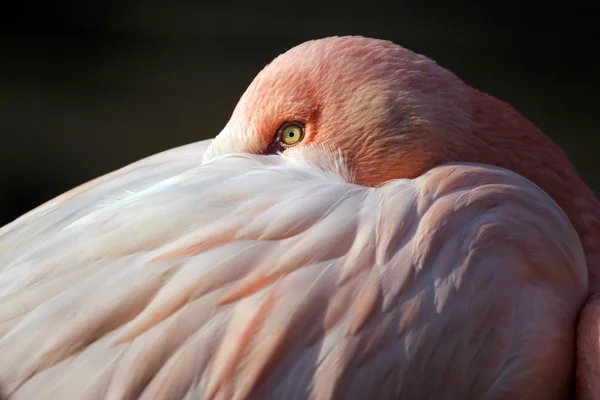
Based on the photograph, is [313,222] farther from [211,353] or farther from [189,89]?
[189,89]

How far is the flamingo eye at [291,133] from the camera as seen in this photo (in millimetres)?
998

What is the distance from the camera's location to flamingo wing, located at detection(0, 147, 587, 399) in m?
0.73

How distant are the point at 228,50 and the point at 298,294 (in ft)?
7.22

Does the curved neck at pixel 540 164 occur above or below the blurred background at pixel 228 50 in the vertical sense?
above

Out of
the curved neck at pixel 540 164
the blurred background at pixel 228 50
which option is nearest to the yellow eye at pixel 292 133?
the curved neck at pixel 540 164

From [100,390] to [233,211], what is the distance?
0.24m

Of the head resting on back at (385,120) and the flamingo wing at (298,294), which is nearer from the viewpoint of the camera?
the flamingo wing at (298,294)

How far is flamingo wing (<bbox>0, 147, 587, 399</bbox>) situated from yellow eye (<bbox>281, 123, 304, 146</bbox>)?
4.6 inches

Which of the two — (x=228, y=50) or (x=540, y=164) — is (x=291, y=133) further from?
(x=228, y=50)

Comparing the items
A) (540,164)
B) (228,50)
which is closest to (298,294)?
(540,164)

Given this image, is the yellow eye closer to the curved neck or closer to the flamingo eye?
the flamingo eye

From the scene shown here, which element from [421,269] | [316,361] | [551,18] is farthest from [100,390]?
[551,18]

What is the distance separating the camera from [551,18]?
2826mm

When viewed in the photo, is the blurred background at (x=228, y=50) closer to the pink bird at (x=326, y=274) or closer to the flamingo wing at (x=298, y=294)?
the pink bird at (x=326, y=274)
